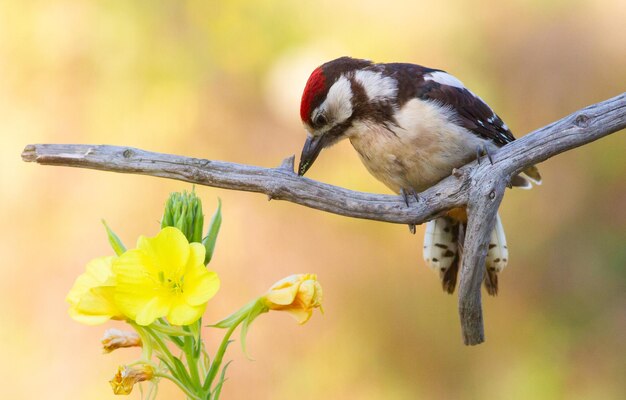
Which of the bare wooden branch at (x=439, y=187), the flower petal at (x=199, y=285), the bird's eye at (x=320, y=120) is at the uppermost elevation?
the bird's eye at (x=320, y=120)

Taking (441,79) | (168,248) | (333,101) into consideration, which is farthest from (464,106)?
(168,248)

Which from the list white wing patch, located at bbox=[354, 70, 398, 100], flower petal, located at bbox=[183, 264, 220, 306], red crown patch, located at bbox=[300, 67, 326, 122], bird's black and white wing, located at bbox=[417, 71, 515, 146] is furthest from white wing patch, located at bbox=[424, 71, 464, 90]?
flower petal, located at bbox=[183, 264, 220, 306]

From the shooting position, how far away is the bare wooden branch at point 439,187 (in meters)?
1.52

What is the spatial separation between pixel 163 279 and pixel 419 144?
1098 mm

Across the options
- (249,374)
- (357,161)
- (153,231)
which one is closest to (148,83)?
(153,231)

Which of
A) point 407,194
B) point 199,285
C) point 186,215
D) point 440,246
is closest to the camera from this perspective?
point 199,285

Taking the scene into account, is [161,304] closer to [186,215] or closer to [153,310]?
[153,310]

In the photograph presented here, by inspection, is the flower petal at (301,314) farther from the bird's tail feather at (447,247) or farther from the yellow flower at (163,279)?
the bird's tail feather at (447,247)

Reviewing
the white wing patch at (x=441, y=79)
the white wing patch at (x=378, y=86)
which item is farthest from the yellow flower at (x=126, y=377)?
the white wing patch at (x=441, y=79)

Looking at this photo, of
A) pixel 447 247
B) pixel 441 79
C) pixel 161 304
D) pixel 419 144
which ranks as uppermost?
pixel 441 79

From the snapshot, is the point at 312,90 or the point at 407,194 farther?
the point at 312,90

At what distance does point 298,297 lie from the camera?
1128 millimetres

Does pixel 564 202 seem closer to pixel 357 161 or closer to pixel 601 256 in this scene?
pixel 601 256

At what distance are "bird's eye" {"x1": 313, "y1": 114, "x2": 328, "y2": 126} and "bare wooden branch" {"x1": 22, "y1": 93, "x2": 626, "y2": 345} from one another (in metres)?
0.40
